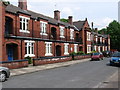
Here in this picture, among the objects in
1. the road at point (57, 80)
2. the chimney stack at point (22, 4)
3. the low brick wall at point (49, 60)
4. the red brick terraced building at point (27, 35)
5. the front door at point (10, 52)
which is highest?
the chimney stack at point (22, 4)

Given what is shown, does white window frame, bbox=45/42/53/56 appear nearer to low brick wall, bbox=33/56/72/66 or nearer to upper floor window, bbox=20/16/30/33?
low brick wall, bbox=33/56/72/66

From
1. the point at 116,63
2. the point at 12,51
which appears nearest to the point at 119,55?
the point at 116,63

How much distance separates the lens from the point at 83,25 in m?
46.2

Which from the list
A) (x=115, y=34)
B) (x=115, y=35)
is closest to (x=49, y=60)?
(x=115, y=35)

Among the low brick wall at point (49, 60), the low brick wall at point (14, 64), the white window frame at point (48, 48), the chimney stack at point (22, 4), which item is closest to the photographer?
the low brick wall at point (14, 64)

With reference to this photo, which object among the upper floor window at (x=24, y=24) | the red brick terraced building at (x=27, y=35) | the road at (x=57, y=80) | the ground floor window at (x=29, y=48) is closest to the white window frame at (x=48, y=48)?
the red brick terraced building at (x=27, y=35)

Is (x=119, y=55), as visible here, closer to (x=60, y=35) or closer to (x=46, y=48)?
(x=46, y=48)

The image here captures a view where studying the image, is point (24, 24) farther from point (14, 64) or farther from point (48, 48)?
point (14, 64)

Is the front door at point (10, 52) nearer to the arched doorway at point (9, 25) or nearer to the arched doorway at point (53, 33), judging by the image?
the arched doorway at point (9, 25)

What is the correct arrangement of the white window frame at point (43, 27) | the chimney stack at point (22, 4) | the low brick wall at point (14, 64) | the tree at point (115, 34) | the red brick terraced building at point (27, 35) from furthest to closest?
the tree at point (115, 34), the white window frame at point (43, 27), the chimney stack at point (22, 4), the red brick terraced building at point (27, 35), the low brick wall at point (14, 64)

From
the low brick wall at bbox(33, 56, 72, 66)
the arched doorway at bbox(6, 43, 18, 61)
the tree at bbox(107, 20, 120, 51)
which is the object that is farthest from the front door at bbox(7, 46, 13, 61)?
the tree at bbox(107, 20, 120, 51)

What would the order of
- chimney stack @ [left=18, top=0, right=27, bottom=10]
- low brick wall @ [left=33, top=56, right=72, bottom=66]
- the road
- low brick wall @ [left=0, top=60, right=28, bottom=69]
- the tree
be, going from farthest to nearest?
the tree < chimney stack @ [left=18, top=0, right=27, bottom=10] < low brick wall @ [left=33, top=56, right=72, bottom=66] < low brick wall @ [left=0, top=60, right=28, bottom=69] < the road

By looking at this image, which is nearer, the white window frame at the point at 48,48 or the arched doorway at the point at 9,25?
the arched doorway at the point at 9,25

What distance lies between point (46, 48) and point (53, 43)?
2.48 metres
